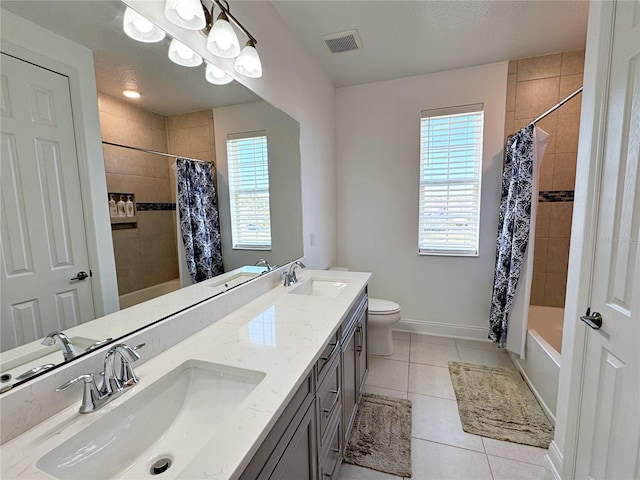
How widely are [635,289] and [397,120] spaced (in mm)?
2451

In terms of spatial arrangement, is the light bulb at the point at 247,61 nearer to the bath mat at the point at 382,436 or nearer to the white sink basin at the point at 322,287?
the white sink basin at the point at 322,287

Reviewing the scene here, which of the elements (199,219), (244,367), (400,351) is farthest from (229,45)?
(400,351)

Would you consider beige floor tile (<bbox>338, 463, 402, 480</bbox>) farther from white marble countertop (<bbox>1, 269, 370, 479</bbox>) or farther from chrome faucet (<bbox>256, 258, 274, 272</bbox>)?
chrome faucet (<bbox>256, 258, 274, 272</bbox>)

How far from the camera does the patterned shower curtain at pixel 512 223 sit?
7.01 feet

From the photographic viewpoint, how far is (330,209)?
3041 millimetres

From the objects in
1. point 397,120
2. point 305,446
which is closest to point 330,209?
point 397,120

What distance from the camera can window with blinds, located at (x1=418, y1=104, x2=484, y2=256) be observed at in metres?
2.76

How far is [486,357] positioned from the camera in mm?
2627

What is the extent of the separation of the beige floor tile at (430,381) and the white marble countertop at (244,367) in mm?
1113

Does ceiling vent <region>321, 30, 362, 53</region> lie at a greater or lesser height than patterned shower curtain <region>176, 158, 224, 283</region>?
greater

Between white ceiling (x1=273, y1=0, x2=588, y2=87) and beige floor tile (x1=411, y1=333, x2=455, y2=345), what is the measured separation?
272 cm

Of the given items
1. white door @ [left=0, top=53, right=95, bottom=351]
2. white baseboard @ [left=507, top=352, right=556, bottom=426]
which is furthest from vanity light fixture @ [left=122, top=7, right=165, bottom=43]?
white baseboard @ [left=507, top=352, right=556, bottom=426]

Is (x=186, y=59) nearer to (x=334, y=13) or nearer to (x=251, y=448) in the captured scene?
(x=334, y=13)

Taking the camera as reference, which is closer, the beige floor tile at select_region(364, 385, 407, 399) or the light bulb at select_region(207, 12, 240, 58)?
the light bulb at select_region(207, 12, 240, 58)
